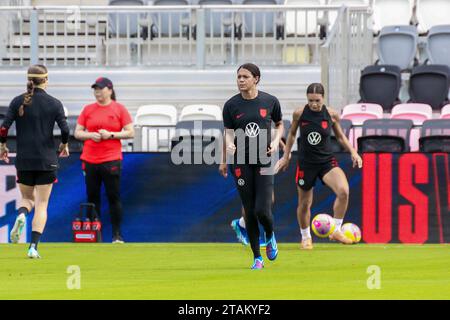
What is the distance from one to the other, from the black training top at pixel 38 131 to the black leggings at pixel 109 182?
325 cm

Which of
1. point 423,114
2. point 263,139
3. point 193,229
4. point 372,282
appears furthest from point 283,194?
point 372,282

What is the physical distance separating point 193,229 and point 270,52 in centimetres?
696

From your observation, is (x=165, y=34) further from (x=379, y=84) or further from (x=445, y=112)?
(x=445, y=112)

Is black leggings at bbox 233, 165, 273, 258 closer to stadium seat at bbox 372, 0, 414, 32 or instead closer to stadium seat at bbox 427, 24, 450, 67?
stadium seat at bbox 427, 24, 450, 67

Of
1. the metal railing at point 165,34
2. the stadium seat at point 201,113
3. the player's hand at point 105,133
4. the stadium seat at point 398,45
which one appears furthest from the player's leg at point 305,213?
the stadium seat at point 398,45

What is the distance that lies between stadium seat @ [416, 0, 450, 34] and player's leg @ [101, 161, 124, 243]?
32.0ft

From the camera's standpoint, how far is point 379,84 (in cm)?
2412

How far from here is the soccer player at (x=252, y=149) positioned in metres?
14.0

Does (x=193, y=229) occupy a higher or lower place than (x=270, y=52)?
lower

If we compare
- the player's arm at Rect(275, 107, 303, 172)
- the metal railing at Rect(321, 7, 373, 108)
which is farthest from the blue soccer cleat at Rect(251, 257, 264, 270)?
the metal railing at Rect(321, 7, 373, 108)

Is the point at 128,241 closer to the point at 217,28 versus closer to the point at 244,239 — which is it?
the point at 244,239

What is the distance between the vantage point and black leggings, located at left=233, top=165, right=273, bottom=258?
1398 cm
